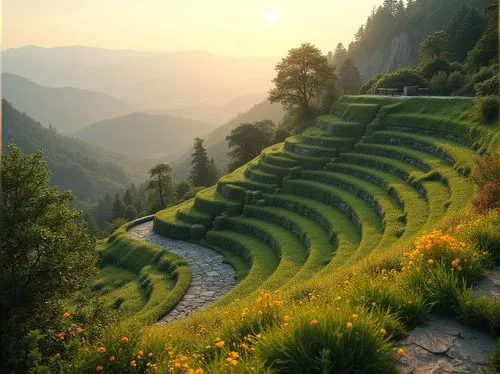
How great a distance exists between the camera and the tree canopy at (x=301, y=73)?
51.0 meters

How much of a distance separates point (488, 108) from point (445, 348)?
24.7 metres

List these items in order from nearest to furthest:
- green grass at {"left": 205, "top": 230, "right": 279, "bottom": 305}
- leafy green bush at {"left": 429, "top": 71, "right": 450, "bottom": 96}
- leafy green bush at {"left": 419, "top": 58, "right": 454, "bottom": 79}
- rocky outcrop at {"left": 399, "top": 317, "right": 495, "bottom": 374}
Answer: rocky outcrop at {"left": 399, "top": 317, "right": 495, "bottom": 374}, green grass at {"left": 205, "top": 230, "right": 279, "bottom": 305}, leafy green bush at {"left": 429, "top": 71, "right": 450, "bottom": 96}, leafy green bush at {"left": 419, "top": 58, "right": 454, "bottom": 79}

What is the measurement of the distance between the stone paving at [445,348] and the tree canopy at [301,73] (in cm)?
4589

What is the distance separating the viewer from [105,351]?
22.8 feet

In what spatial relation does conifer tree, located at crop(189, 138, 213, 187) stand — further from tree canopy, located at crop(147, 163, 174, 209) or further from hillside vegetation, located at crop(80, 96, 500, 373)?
hillside vegetation, located at crop(80, 96, 500, 373)

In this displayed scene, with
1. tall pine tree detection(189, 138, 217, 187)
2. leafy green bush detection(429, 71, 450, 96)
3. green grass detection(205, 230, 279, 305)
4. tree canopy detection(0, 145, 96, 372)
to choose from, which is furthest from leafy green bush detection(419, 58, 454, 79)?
tree canopy detection(0, 145, 96, 372)

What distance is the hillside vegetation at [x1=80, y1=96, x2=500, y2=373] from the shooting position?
18.7ft

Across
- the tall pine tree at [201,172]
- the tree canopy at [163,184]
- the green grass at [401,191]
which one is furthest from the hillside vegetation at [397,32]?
the green grass at [401,191]

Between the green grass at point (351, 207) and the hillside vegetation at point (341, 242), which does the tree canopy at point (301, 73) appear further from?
the green grass at point (351, 207)

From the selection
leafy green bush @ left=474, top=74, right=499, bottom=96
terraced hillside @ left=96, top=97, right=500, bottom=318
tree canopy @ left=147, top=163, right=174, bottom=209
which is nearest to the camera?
terraced hillside @ left=96, top=97, right=500, bottom=318

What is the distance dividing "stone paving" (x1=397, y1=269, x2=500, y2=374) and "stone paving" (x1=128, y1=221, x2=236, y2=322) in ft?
56.8

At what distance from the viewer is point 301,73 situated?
52000 millimetres

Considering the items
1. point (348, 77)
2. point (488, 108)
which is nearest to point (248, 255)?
point (488, 108)

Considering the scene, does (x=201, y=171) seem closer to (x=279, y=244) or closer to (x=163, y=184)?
(x=163, y=184)
